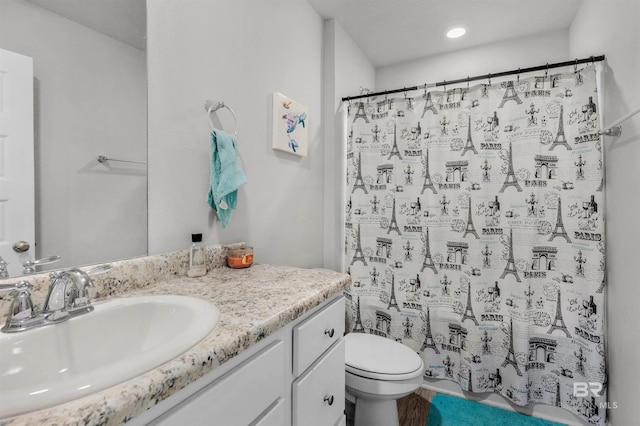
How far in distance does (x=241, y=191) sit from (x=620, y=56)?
194 centimetres

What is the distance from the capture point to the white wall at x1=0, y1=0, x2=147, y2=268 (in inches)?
30.1

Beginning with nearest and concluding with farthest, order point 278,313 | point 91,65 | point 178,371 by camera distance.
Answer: point 178,371 < point 278,313 < point 91,65

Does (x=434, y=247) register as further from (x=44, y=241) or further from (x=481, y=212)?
(x=44, y=241)

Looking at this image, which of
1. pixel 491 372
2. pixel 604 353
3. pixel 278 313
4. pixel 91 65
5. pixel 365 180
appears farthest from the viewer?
pixel 365 180

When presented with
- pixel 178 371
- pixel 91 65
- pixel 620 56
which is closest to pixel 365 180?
pixel 620 56

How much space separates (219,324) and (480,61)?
2.91m

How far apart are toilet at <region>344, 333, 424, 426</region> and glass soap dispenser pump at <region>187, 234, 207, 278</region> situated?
865 millimetres

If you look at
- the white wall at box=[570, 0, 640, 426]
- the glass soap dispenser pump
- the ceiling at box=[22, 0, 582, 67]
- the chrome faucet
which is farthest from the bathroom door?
the white wall at box=[570, 0, 640, 426]

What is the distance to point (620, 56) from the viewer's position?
1411 millimetres

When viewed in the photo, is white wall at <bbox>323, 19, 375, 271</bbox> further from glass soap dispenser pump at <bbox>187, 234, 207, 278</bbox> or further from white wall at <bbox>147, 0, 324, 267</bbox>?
glass soap dispenser pump at <bbox>187, 234, 207, 278</bbox>

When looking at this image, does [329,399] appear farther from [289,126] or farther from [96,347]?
[289,126]

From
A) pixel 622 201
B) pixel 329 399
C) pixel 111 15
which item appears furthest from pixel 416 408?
pixel 111 15

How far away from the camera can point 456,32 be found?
7.58ft

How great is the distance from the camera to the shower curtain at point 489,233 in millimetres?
1578
